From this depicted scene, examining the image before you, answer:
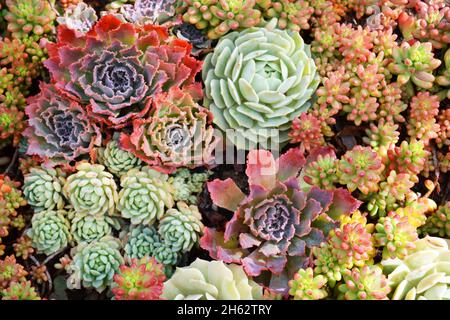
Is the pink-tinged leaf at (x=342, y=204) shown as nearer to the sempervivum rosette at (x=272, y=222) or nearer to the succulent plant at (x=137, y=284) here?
the sempervivum rosette at (x=272, y=222)

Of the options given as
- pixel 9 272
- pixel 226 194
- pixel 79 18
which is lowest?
pixel 9 272

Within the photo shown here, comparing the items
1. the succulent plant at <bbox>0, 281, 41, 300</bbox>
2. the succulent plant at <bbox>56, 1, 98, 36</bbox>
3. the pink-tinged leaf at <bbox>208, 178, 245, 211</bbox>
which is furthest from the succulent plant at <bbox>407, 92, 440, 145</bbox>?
the succulent plant at <bbox>0, 281, 41, 300</bbox>

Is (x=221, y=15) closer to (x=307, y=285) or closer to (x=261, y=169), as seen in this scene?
(x=261, y=169)

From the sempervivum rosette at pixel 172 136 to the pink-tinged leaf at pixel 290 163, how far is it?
8.8 inches

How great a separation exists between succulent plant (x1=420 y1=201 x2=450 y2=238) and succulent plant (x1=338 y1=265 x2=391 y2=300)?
317 millimetres

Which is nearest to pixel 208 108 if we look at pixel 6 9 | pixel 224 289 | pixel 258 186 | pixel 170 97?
pixel 170 97

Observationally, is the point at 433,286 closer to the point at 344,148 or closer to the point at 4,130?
the point at 344,148

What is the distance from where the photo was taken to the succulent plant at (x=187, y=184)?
1708 mm

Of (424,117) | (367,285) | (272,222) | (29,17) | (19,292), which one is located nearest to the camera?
(367,285)

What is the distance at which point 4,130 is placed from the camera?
1756mm

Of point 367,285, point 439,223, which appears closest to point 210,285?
point 367,285

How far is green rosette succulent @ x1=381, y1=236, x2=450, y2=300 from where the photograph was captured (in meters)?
1.40

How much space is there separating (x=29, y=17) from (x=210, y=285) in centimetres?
109

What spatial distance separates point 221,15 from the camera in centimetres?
178
